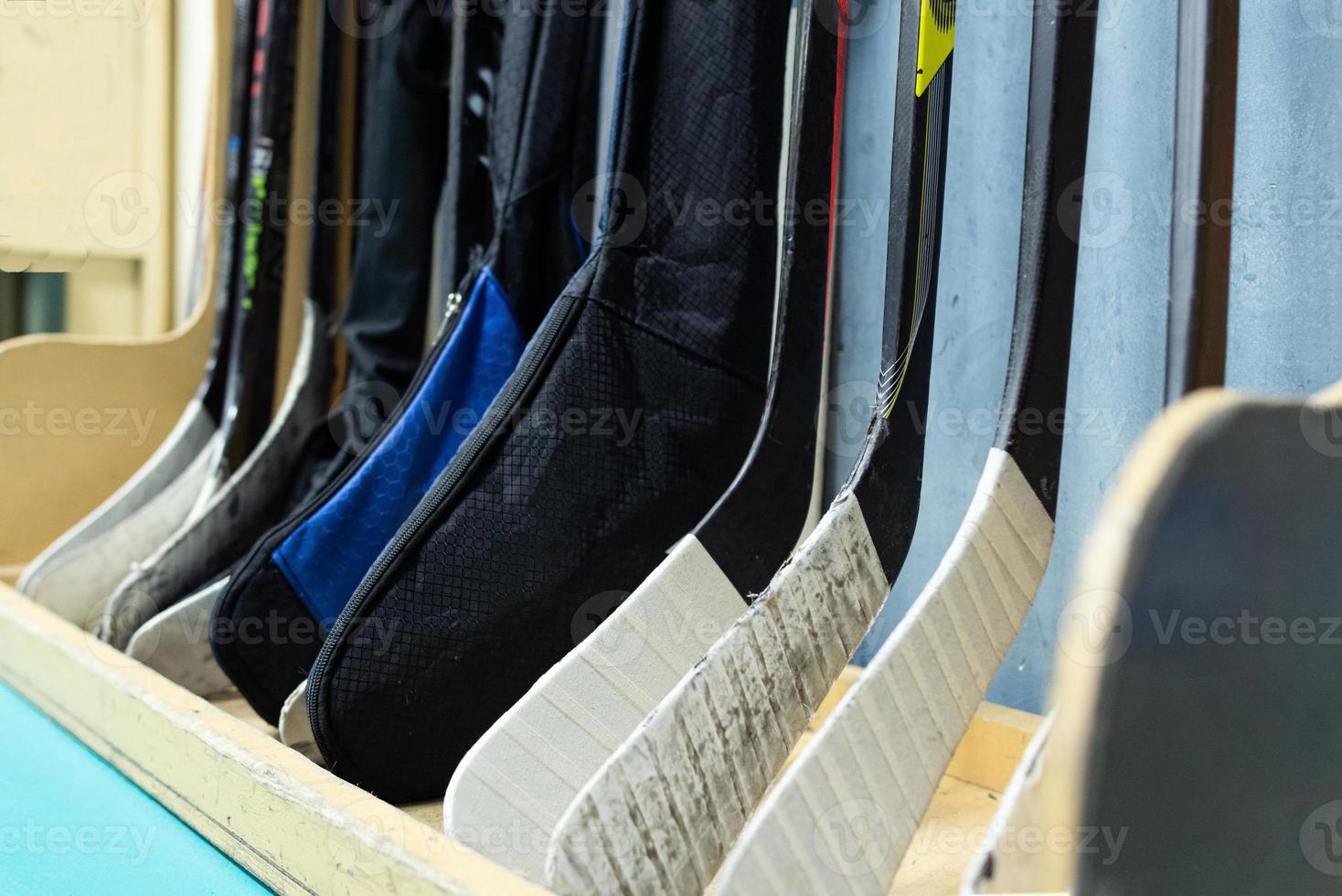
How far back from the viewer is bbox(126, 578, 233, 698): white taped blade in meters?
0.84

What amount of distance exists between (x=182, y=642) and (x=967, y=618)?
0.63 metres

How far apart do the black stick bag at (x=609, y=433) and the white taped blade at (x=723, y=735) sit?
0.19 m

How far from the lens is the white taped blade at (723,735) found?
16.3 inches

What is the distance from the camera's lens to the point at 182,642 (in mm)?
850

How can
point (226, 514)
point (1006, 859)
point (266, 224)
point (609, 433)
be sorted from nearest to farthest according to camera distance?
point (1006, 859) → point (609, 433) → point (226, 514) → point (266, 224)

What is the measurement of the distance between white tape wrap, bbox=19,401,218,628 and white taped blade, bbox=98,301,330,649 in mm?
64

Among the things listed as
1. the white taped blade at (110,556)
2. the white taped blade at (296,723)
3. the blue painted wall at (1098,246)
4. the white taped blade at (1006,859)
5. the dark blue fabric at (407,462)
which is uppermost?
the blue painted wall at (1098,246)

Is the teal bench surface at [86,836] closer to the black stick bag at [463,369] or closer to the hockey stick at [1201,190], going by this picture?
the black stick bag at [463,369]

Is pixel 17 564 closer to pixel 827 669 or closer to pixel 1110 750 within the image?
pixel 827 669

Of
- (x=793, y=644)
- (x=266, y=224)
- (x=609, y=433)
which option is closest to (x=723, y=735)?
(x=793, y=644)

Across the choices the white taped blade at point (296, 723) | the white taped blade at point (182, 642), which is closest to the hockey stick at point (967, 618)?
the white taped blade at point (296, 723)

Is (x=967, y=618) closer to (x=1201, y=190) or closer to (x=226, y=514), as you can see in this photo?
(x=1201, y=190)

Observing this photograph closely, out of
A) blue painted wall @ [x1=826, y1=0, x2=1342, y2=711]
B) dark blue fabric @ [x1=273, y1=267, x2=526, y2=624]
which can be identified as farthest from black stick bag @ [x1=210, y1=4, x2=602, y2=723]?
blue painted wall @ [x1=826, y1=0, x2=1342, y2=711]

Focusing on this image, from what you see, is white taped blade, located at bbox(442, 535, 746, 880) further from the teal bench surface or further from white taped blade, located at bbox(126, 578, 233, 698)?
white taped blade, located at bbox(126, 578, 233, 698)
